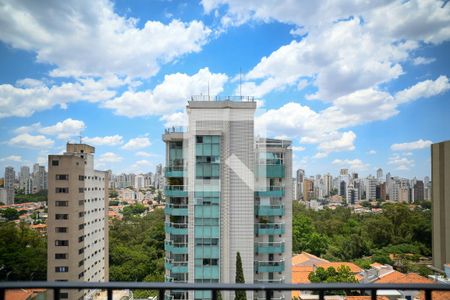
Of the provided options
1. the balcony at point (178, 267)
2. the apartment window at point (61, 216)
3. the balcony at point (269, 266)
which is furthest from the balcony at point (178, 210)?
the apartment window at point (61, 216)

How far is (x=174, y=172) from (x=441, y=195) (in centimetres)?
487

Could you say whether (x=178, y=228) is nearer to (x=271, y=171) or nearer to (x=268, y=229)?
(x=268, y=229)

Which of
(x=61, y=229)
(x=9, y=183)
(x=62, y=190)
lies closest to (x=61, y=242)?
(x=61, y=229)

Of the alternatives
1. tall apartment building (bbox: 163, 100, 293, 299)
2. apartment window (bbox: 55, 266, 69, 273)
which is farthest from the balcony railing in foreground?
apartment window (bbox: 55, 266, 69, 273)

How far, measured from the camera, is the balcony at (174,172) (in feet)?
14.9

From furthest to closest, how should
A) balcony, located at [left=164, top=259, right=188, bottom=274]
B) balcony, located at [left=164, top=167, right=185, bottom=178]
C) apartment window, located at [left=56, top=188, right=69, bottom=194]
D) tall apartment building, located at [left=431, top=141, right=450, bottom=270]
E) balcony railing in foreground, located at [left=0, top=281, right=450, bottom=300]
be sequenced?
apartment window, located at [left=56, top=188, right=69, bottom=194] < tall apartment building, located at [left=431, top=141, right=450, bottom=270] < balcony, located at [left=164, top=167, right=185, bottom=178] < balcony, located at [left=164, top=259, right=188, bottom=274] < balcony railing in foreground, located at [left=0, top=281, right=450, bottom=300]

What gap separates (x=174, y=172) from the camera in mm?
4559

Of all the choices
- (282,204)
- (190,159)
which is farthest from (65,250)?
(282,204)

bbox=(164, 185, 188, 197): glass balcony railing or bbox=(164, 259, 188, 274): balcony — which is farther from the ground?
bbox=(164, 185, 188, 197): glass balcony railing

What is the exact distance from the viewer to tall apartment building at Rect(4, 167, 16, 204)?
5553 millimetres

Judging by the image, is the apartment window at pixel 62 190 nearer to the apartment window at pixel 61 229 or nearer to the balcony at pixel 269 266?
the apartment window at pixel 61 229

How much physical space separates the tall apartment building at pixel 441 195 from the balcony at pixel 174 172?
463cm

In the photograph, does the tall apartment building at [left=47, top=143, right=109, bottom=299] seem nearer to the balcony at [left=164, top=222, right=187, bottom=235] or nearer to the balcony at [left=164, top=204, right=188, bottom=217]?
the balcony at [left=164, top=222, right=187, bottom=235]

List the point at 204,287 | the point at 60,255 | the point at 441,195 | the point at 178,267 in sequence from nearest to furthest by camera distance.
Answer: the point at 204,287
the point at 178,267
the point at 441,195
the point at 60,255
